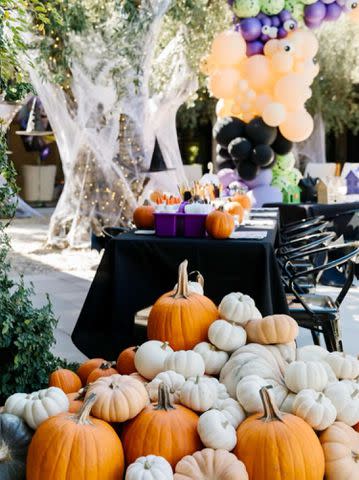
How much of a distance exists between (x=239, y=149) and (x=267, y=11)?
5.45 feet

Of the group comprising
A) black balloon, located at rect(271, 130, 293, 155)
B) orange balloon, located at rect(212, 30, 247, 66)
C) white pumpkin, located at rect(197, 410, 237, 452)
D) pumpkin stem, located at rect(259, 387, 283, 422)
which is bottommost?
white pumpkin, located at rect(197, 410, 237, 452)

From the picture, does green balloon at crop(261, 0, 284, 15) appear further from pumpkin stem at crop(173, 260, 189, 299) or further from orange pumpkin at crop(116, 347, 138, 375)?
orange pumpkin at crop(116, 347, 138, 375)

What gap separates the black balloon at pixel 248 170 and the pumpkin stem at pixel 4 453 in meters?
7.26

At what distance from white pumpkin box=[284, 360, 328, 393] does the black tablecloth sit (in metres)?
2.04

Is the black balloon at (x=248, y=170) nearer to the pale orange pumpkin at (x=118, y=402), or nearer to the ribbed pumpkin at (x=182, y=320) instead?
the ribbed pumpkin at (x=182, y=320)

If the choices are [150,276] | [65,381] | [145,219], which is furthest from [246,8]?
[65,381]

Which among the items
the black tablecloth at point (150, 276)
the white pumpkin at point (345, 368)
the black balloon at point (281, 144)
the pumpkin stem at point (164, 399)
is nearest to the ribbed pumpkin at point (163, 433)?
the pumpkin stem at point (164, 399)

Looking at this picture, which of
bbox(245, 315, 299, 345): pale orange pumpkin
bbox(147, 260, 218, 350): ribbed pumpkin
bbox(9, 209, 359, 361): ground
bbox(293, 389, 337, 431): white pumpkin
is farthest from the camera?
bbox(9, 209, 359, 361): ground

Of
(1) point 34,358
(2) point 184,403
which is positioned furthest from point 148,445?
(1) point 34,358

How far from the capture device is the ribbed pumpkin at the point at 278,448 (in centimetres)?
171

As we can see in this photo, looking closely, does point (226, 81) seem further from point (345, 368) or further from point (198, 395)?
point (198, 395)

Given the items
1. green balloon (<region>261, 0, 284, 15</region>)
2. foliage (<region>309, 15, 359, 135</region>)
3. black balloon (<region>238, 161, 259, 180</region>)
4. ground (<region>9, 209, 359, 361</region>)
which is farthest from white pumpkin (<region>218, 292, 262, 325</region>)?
foliage (<region>309, 15, 359, 135</region>)

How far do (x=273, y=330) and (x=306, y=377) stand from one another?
29cm

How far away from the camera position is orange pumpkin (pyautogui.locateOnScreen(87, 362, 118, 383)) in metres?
2.21
